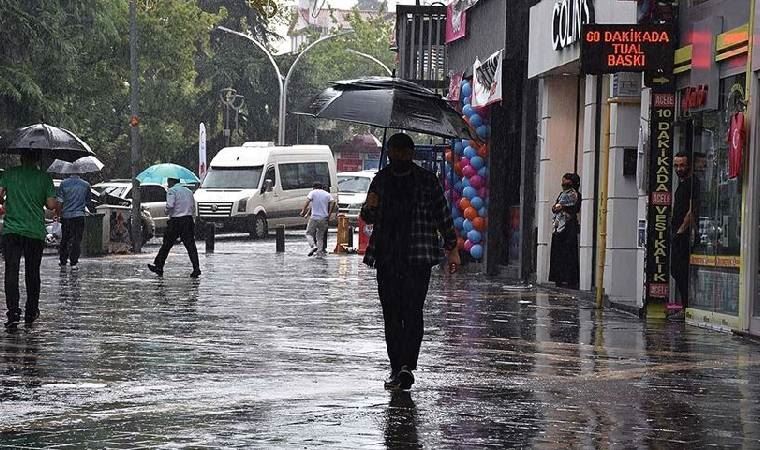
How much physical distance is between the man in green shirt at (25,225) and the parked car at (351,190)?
113 feet

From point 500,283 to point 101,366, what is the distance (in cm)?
1542

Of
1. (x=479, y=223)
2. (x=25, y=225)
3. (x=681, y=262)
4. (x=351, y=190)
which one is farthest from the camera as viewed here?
(x=351, y=190)

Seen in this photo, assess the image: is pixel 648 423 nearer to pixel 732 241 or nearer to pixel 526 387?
pixel 526 387

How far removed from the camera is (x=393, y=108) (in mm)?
13875

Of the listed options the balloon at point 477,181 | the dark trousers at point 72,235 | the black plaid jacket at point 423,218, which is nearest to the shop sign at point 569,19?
the balloon at point 477,181

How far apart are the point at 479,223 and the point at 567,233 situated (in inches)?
233

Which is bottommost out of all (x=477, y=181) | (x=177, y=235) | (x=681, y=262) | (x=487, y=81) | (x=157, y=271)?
(x=157, y=271)

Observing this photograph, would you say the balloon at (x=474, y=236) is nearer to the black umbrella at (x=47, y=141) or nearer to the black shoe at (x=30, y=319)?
the black umbrella at (x=47, y=141)

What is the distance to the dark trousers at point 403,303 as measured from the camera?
450 inches

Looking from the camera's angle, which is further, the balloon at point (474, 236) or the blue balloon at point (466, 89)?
the blue balloon at point (466, 89)

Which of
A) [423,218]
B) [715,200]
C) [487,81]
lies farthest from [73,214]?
[423,218]

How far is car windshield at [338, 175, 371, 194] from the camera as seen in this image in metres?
53.5

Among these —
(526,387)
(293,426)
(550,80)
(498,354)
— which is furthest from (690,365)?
(550,80)

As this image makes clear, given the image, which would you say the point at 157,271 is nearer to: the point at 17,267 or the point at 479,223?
the point at 479,223
